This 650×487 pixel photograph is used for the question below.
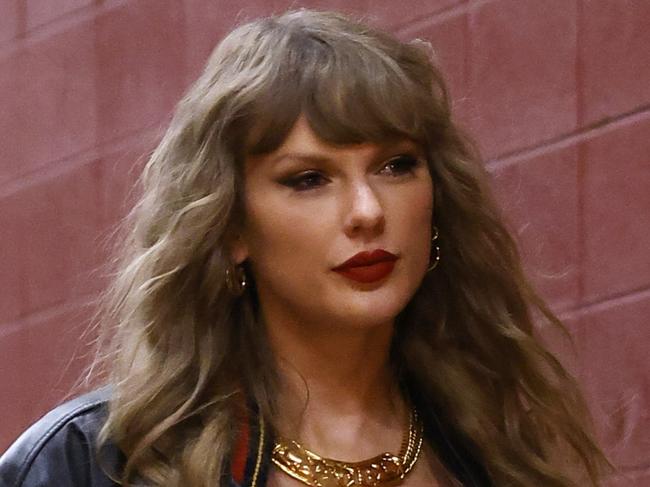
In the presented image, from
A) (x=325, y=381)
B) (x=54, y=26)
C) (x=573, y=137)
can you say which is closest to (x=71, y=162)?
(x=54, y=26)

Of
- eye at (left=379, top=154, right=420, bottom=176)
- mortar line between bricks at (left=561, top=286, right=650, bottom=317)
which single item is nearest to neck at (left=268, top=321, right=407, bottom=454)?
eye at (left=379, top=154, right=420, bottom=176)

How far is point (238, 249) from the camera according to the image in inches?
97.7

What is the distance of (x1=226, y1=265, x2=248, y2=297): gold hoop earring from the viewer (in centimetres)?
247


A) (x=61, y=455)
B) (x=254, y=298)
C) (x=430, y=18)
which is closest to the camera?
(x=61, y=455)

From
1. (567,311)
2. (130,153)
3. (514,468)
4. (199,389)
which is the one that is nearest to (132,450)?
(199,389)

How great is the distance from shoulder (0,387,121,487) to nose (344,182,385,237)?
1.34ft

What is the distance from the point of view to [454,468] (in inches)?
99.4

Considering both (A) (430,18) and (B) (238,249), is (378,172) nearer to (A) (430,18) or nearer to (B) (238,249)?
(B) (238,249)

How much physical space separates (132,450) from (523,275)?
0.67m

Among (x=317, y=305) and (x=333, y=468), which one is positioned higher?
(x=317, y=305)

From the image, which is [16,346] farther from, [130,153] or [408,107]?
[408,107]

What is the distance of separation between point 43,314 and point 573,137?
1.41 metres

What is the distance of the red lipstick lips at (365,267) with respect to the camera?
237cm

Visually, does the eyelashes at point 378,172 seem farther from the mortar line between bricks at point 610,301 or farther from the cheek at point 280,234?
the mortar line between bricks at point 610,301
